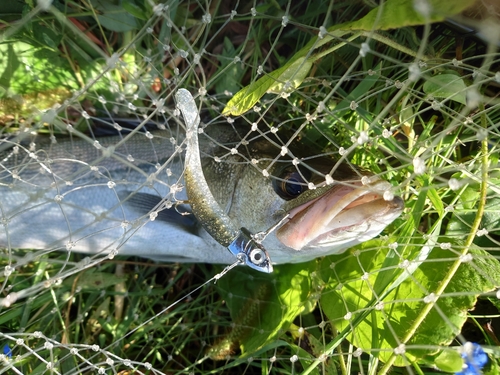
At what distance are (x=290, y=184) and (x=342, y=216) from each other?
238 mm

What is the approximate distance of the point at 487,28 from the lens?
1213mm

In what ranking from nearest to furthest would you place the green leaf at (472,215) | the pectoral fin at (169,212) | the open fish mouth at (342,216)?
the open fish mouth at (342,216), the green leaf at (472,215), the pectoral fin at (169,212)

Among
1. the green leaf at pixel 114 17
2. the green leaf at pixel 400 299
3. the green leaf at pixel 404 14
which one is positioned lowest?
the green leaf at pixel 400 299

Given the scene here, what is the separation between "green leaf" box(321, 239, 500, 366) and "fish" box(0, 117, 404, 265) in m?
0.15

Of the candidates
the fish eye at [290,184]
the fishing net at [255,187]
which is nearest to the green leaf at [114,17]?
the fishing net at [255,187]

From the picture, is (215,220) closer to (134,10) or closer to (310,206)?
(310,206)

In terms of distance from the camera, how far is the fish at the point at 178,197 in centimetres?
131

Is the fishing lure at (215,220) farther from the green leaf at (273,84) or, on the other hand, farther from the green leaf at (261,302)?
the green leaf at (261,302)

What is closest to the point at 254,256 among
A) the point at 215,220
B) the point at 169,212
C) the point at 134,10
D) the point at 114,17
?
the point at 215,220

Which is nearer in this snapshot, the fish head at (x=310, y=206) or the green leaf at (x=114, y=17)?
the fish head at (x=310, y=206)

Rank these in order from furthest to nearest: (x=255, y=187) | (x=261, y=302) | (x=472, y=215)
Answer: (x=261, y=302)
(x=472, y=215)
(x=255, y=187)

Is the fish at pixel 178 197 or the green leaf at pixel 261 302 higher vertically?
the fish at pixel 178 197

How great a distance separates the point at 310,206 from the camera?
4.47 feet

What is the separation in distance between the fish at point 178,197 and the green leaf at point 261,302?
179mm
